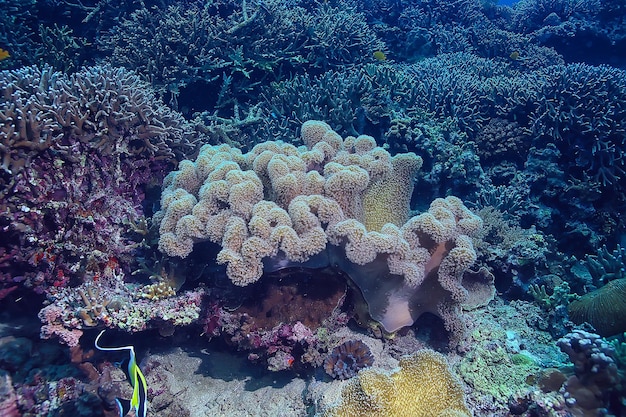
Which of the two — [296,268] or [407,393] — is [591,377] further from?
[296,268]

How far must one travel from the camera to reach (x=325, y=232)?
2.79 m

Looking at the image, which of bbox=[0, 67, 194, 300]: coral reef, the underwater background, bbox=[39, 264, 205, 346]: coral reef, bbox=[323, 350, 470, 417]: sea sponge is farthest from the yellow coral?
bbox=[0, 67, 194, 300]: coral reef

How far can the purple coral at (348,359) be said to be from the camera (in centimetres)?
274

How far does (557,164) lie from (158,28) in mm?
6365

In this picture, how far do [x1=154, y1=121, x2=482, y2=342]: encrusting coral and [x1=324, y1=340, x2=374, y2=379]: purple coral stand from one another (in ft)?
0.95

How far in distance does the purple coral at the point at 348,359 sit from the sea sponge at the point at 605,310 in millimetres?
1864

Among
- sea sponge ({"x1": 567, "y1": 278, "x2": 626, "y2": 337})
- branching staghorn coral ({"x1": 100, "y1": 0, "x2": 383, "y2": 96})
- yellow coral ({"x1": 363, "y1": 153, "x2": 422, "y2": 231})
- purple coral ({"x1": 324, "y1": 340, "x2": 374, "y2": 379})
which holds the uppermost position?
branching staghorn coral ({"x1": 100, "y1": 0, "x2": 383, "y2": 96})

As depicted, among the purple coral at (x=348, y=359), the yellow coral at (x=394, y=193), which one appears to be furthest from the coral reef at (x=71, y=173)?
the yellow coral at (x=394, y=193)

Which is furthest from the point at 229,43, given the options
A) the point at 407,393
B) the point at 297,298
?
the point at 407,393

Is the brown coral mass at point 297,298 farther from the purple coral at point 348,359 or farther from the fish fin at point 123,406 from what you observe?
the fish fin at point 123,406

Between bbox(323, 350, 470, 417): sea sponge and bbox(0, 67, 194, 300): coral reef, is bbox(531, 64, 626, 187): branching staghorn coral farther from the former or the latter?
bbox(0, 67, 194, 300): coral reef

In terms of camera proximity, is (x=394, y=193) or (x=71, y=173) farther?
(x=394, y=193)

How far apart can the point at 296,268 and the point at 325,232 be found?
0.44 metres

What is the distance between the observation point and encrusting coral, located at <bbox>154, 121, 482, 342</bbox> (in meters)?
2.66
